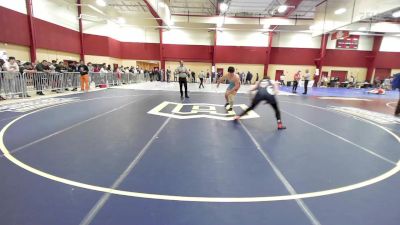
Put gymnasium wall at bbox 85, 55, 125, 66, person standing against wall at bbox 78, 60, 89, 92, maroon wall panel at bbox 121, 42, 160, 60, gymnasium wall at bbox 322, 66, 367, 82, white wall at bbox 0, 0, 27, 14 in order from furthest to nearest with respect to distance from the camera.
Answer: gymnasium wall at bbox 322, 66, 367, 82, maroon wall panel at bbox 121, 42, 160, 60, gymnasium wall at bbox 85, 55, 125, 66, white wall at bbox 0, 0, 27, 14, person standing against wall at bbox 78, 60, 89, 92

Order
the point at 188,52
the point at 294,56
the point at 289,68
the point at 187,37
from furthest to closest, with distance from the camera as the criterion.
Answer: the point at 289,68
the point at 188,52
the point at 294,56
the point at 187,37

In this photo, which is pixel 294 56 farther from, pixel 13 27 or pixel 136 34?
pixel 13 27

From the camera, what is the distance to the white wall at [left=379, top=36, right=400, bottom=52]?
31.1 metres

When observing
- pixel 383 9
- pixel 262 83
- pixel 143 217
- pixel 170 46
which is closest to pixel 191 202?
pixel 143 217

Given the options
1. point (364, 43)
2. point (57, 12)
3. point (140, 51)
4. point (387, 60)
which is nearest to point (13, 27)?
point (57, 12)

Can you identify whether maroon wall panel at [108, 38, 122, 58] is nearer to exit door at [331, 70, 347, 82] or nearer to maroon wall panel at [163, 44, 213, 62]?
maroon wall panel at [163, 44, 213, 62]

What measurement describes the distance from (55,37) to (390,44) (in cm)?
3883

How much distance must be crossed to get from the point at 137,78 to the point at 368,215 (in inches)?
982

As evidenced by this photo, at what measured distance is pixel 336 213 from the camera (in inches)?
97.9

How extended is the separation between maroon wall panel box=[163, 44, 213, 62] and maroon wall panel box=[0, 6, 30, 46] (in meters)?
17.0

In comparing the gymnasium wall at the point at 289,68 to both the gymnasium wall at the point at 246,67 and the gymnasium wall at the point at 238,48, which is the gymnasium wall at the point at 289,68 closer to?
the gymnasium wall at the point at 238,48

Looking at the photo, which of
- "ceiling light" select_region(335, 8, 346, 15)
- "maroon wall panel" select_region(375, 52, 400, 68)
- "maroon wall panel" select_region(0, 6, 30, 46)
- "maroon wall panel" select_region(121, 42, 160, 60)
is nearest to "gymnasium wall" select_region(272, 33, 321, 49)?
"maroon wall panel" select_region(375, 52, 400, 68)

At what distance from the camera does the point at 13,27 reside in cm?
1606

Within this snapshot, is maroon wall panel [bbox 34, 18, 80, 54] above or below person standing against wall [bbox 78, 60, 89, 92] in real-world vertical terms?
above
